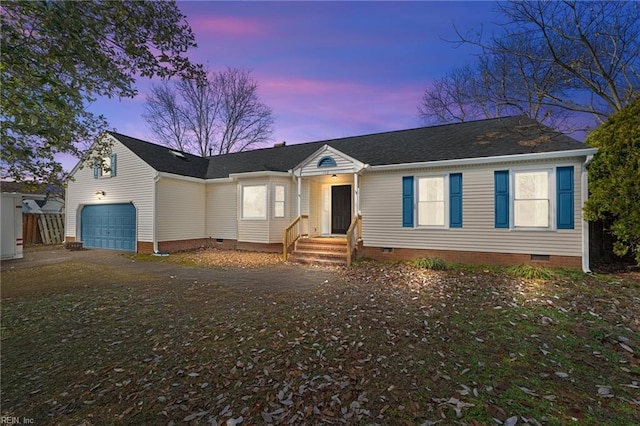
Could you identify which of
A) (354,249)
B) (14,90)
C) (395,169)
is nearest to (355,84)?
(395,169)

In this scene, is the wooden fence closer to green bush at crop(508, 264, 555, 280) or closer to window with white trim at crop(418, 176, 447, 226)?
window with white trim at crop(418, 176, 447, 226)

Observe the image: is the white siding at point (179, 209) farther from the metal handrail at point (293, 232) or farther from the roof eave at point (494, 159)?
the roof eave at point (494, 159)

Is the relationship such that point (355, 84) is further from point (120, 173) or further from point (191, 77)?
point (120, 173)

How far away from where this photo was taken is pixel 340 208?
12.4 meters

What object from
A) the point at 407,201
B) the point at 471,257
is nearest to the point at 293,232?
the point at 407,201

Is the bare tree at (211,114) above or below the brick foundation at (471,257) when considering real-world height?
above

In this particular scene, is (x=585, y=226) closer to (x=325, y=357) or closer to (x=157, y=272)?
(x=325, y=357)

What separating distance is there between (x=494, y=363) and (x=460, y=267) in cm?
600

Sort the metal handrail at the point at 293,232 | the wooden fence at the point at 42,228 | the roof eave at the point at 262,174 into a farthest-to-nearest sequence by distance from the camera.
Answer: the wooden fence at the point at 42,228
the roof eave at the point at 262,174
the metal handrail at the point at 293,232

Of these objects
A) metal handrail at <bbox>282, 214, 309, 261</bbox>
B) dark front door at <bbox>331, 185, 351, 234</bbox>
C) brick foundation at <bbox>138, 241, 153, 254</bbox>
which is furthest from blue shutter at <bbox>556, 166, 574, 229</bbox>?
brick foundation at <bbox>138, 241, 153, 254</bbox>

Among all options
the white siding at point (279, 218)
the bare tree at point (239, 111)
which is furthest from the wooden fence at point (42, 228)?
the white siding at point (279, 218)

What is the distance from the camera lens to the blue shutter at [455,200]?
30.5 feet

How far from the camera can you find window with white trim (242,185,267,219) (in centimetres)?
1227

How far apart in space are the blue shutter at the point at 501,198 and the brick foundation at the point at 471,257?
1.03m
